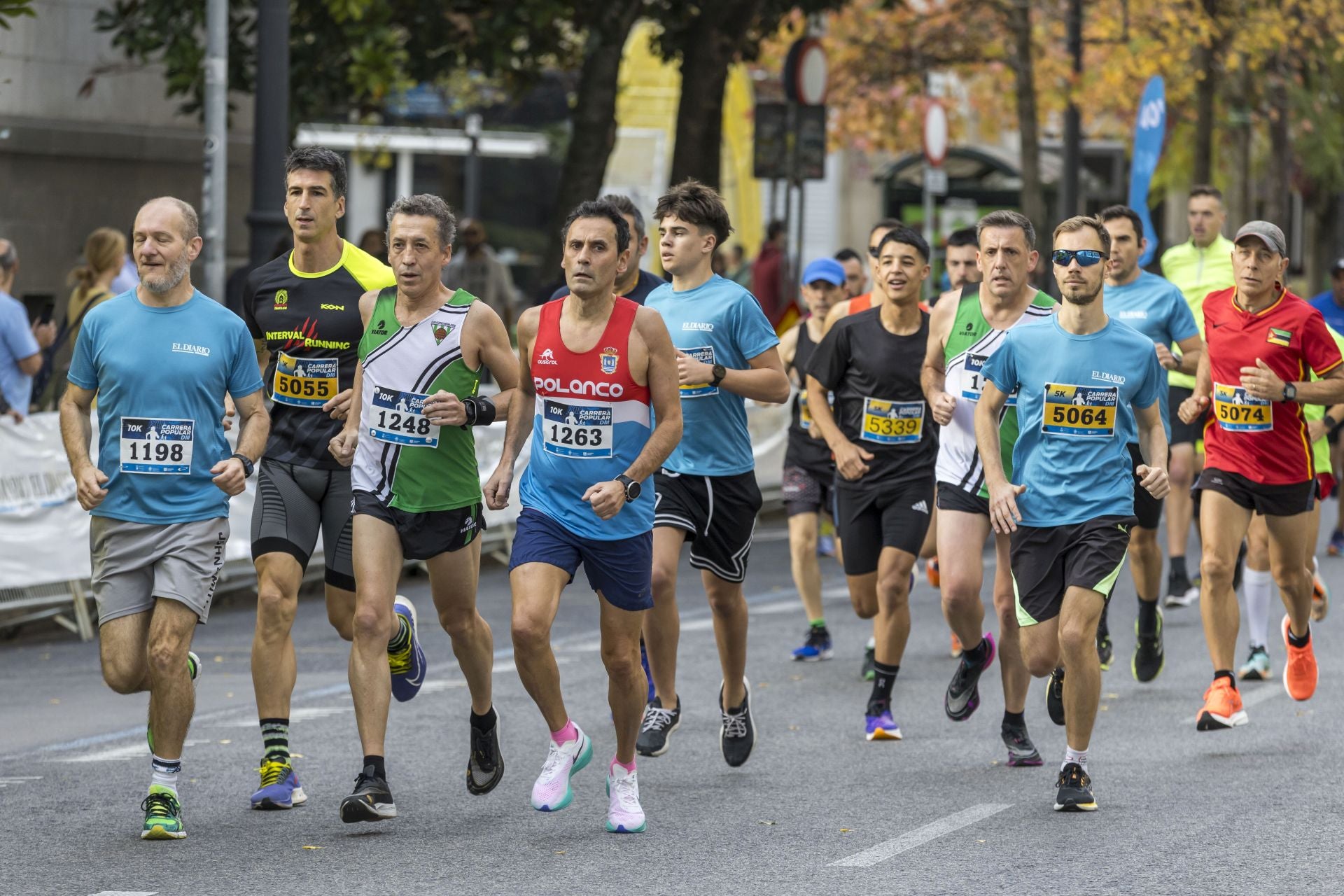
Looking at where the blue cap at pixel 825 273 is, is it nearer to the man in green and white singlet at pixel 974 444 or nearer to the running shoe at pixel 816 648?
the running shoe at pixel 816 648

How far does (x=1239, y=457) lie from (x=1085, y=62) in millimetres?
26320

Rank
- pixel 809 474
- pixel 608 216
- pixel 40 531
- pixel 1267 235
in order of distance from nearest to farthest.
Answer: pixel 608 216, pixel 1267 235, pixel 40 531, pixel 809 474

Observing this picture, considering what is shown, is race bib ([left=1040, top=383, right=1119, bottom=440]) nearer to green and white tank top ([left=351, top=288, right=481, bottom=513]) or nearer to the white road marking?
the white road marking

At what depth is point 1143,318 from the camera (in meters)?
10.9

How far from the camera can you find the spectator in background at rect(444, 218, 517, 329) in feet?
65.8

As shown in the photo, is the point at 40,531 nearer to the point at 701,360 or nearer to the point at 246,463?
the point at 701,360

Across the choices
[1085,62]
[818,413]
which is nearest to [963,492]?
[818,413]

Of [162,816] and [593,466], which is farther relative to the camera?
[593,466]

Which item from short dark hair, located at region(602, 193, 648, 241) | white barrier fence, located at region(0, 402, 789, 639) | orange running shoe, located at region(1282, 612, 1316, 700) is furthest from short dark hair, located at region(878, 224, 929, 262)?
white barrier fence, located at region(0, 402, 789, 639)

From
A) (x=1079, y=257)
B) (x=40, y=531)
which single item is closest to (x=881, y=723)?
(x=1079, y=257)

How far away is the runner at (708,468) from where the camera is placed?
27.1 feet

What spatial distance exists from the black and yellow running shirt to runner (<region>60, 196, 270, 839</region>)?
0.52 meters

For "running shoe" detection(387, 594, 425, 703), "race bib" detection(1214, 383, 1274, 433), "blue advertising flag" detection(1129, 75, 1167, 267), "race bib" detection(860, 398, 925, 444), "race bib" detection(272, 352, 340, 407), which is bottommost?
"running shoe" detection(387, 594, 425, 703)

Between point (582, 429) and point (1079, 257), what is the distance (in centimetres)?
186
